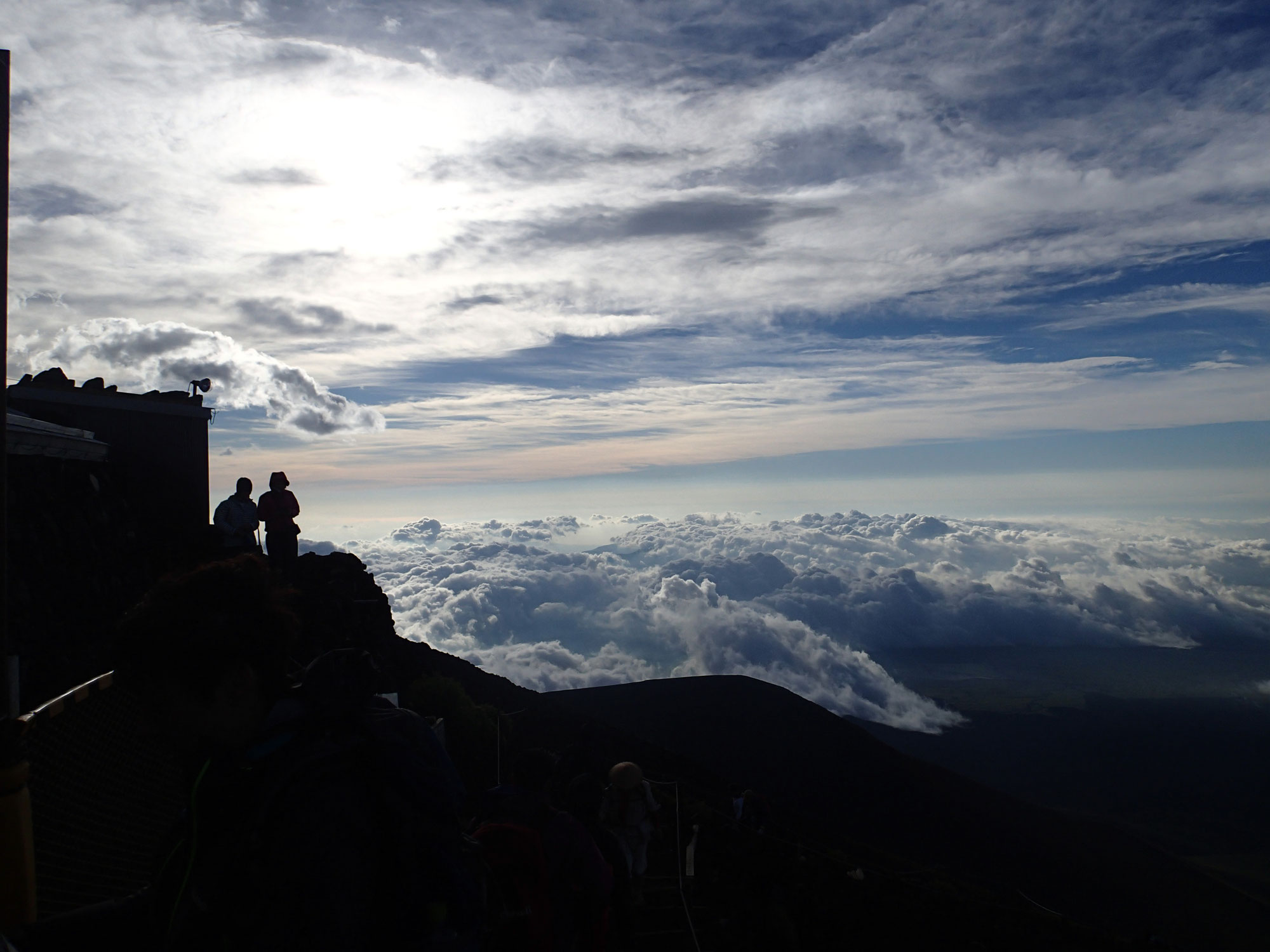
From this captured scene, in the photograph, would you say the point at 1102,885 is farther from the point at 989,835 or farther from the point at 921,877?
the point at 921,877

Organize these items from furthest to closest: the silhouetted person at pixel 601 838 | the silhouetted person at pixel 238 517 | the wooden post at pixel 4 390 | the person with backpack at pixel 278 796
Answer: the silhouetted person at pixel 238 517
the silhouetted person at pixel 601 838
the wooden post at pixel 4 390
the person with backpack at pixel 278 796

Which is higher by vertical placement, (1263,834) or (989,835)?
(989,835)

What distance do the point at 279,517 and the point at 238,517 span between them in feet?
1.81

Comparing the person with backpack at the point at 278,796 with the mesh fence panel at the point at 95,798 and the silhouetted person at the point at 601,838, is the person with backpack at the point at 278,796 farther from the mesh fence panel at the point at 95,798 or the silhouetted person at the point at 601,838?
the silhouetted person at the point at 601,838

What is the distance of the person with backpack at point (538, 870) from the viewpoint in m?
2.93

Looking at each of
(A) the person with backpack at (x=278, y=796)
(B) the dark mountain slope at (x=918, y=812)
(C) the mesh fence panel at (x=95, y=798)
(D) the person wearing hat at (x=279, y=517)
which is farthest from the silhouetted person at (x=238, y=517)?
(B) the dark mountain slope at (x=918, y=812)

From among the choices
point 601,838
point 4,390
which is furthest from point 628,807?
point 4,390

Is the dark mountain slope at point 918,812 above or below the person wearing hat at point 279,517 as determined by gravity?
below

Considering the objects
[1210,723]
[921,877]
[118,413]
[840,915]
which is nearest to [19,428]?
[118,413]

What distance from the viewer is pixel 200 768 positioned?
64.1 inches

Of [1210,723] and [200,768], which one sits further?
[1210,723]

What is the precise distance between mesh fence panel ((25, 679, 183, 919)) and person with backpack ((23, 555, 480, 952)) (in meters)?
1.12

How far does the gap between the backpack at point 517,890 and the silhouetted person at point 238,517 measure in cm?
946

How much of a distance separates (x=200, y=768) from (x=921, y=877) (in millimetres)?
48561
